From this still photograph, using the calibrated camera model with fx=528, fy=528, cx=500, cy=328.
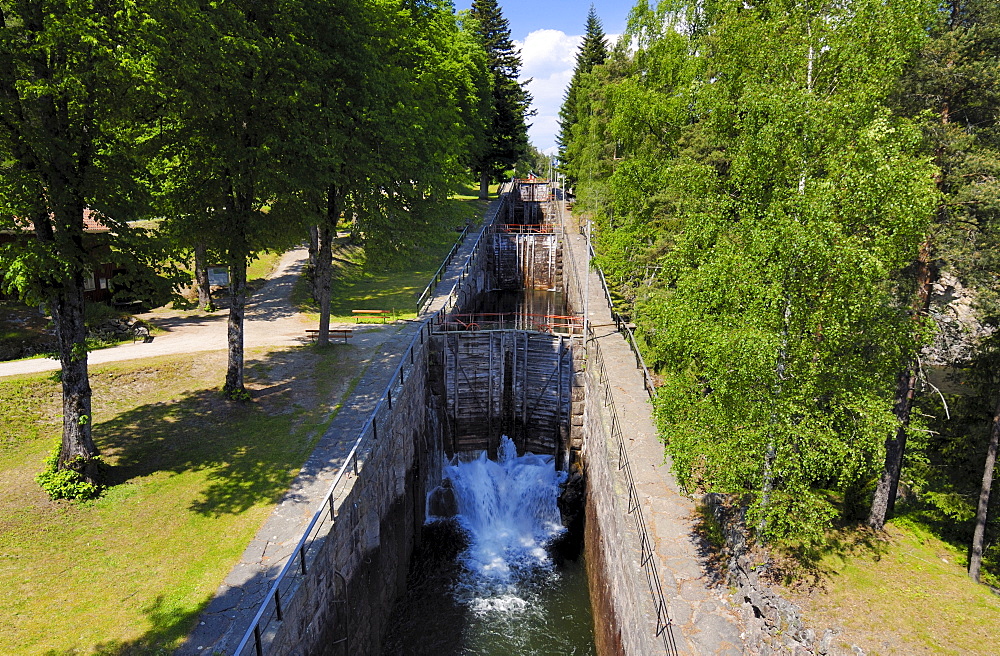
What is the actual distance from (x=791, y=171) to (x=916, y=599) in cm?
855

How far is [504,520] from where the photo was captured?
21.4 meters

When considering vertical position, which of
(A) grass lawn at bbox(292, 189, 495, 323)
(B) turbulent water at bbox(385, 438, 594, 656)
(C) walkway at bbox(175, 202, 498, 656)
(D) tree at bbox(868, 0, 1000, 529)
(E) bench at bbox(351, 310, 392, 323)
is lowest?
(B) turbulent water at bbox(385, 438, 594, 656)

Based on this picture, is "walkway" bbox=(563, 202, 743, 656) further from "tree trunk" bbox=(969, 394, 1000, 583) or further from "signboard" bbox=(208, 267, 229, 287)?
"signboard" bbox=(208, 267, 229, 287)

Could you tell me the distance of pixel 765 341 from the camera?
8312 millimetres

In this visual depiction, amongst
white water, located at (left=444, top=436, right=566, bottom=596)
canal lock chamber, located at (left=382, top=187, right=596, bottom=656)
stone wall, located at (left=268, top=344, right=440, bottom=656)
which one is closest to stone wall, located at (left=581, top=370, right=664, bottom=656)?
canal lock chamber, located at (left=382, top=187, right=596, bottom=656)

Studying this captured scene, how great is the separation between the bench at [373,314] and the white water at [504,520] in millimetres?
7766

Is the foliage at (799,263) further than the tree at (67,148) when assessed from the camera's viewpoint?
No

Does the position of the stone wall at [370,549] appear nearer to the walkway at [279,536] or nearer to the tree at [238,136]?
the walkway at [279,536]

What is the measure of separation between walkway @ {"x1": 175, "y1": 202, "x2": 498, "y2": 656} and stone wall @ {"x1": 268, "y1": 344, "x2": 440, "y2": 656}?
0.60m

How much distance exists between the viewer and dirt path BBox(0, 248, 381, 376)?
18078 mm

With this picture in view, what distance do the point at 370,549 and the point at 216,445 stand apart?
4.85 metres

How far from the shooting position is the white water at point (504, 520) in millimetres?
17312

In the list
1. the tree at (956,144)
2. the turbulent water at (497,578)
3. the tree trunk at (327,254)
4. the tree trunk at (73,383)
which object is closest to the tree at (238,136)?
the tree trunk at (327,254)

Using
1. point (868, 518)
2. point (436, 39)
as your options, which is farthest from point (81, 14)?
point (436, 39)
